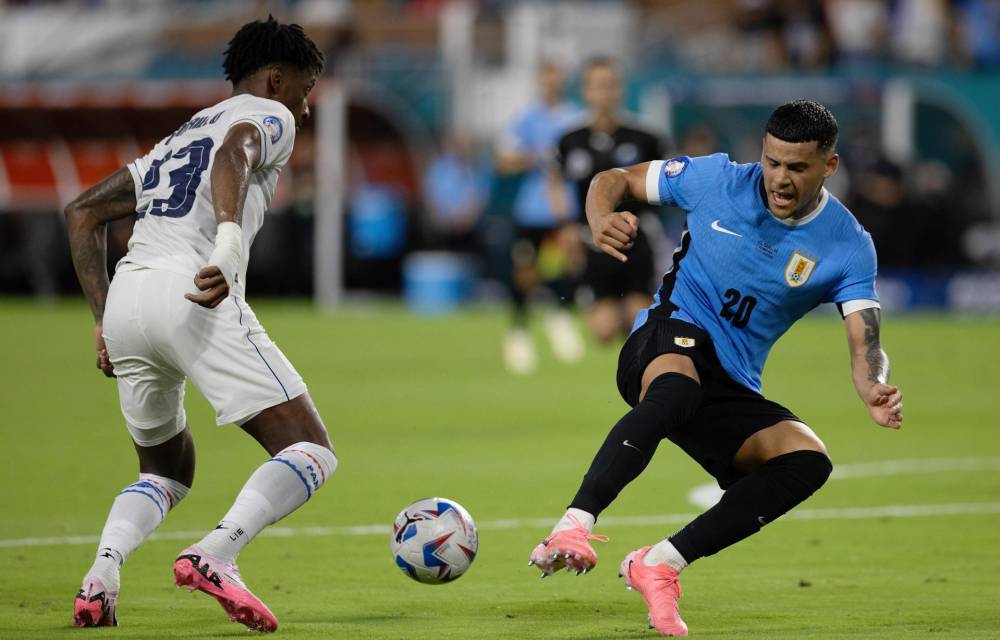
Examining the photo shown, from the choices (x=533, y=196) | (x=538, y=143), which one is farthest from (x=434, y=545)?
(x=533, y=196)

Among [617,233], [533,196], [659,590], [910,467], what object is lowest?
[533,196]

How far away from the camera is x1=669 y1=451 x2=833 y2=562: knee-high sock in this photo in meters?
5.61

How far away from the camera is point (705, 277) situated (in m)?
5.91

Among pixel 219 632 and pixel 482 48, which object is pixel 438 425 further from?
pixel 482 48

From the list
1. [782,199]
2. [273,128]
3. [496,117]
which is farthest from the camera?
[496,117]

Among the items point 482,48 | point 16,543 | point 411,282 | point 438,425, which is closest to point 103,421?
point 438,425

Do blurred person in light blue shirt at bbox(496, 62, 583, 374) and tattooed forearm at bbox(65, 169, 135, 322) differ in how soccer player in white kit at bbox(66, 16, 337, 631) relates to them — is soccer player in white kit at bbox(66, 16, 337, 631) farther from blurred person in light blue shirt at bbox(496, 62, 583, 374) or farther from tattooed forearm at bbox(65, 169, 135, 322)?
blurred person in light blue shirt at bbox(496, 62, 583, 374)

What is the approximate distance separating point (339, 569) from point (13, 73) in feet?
86.2

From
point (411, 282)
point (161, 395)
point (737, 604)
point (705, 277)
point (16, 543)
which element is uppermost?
point (705, 277)

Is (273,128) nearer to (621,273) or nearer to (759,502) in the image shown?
(759,502)

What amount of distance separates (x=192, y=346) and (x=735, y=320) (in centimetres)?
192

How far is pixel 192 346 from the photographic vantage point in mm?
5457

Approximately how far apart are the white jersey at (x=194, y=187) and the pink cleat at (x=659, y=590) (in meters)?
1.65

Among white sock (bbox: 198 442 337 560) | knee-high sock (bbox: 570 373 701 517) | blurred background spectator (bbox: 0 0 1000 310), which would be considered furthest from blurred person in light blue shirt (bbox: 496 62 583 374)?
white sock (bbox: 198 442 337 560)
